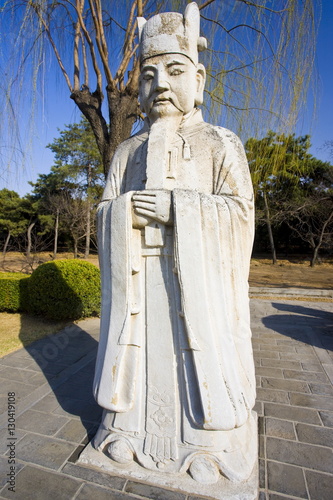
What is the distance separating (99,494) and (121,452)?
0.83ft

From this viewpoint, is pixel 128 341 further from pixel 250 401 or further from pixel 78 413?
pixel 78 413

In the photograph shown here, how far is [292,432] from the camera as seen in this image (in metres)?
2.51

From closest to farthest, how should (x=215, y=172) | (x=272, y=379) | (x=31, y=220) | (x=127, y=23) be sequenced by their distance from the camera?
(x=215, y=172), (x=272, y=379), (x=127, y=23), (x=31, y=220)

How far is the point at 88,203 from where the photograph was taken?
19.3 meters

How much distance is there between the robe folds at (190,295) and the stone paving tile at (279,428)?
0.75m

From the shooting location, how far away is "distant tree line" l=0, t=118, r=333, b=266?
61.6ft

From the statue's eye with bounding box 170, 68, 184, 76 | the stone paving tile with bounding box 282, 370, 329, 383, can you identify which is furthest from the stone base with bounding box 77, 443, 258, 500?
the statue's eye with bounding box 170, 68, 184, 76

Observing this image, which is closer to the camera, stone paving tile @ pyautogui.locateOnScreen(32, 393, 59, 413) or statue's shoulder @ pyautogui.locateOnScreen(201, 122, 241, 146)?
statue's shoulder @ pyautogui.locateOnScreen(201, 122, 241, 146)

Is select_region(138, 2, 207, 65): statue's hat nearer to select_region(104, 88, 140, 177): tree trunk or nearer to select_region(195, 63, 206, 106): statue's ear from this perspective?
select_region(195, 63, 206, 106): statue's ear

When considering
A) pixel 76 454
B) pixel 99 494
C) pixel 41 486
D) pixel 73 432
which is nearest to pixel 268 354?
pixel 73 432

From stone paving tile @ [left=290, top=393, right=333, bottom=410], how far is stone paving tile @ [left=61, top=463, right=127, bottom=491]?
202cm

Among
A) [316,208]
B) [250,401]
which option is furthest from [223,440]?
[316,208]

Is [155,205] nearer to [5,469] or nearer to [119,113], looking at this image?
[5,469]

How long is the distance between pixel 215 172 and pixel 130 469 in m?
2.18
